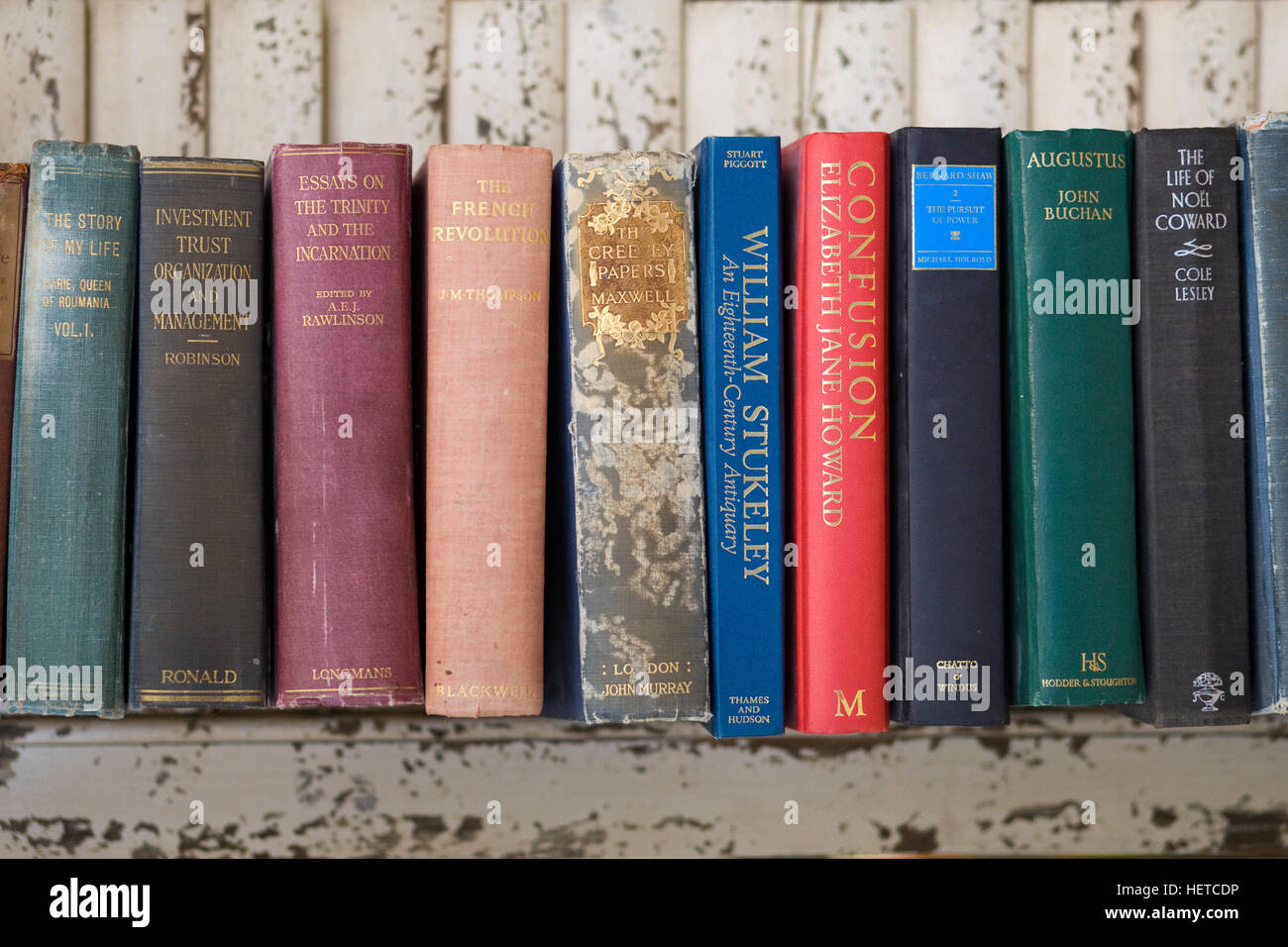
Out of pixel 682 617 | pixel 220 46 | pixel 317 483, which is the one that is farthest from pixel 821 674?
pixel 220 46

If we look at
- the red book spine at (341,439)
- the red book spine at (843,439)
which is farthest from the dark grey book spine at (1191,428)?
the red book spine at (341,439)

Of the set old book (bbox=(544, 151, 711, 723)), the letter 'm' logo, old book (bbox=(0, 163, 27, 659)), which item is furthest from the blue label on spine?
old book (bbox=(0, 163, 27, 659))

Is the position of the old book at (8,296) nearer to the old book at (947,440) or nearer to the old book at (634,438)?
the old book at (634,438)

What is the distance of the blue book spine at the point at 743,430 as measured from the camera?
22.1 inches

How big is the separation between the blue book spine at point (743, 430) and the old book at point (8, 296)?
14.9 inches

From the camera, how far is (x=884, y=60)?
766 millimetres

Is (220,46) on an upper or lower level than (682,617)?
upper

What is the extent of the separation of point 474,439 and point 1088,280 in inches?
13.7

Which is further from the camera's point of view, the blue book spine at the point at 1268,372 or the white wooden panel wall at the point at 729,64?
the white wooden panel wall at the point at 729,64

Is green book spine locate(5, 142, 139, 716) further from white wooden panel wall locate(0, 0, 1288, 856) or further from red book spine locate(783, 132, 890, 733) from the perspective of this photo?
red book spine locate(783, 132, 890, 733)

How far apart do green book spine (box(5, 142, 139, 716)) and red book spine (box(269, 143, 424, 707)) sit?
0.09 metres

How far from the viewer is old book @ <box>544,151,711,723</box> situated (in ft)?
1.81

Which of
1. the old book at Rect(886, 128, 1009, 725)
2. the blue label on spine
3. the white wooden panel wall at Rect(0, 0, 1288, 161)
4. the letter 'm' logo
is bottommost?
the letter 'm' logo

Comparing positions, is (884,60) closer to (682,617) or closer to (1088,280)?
(1088,280)
